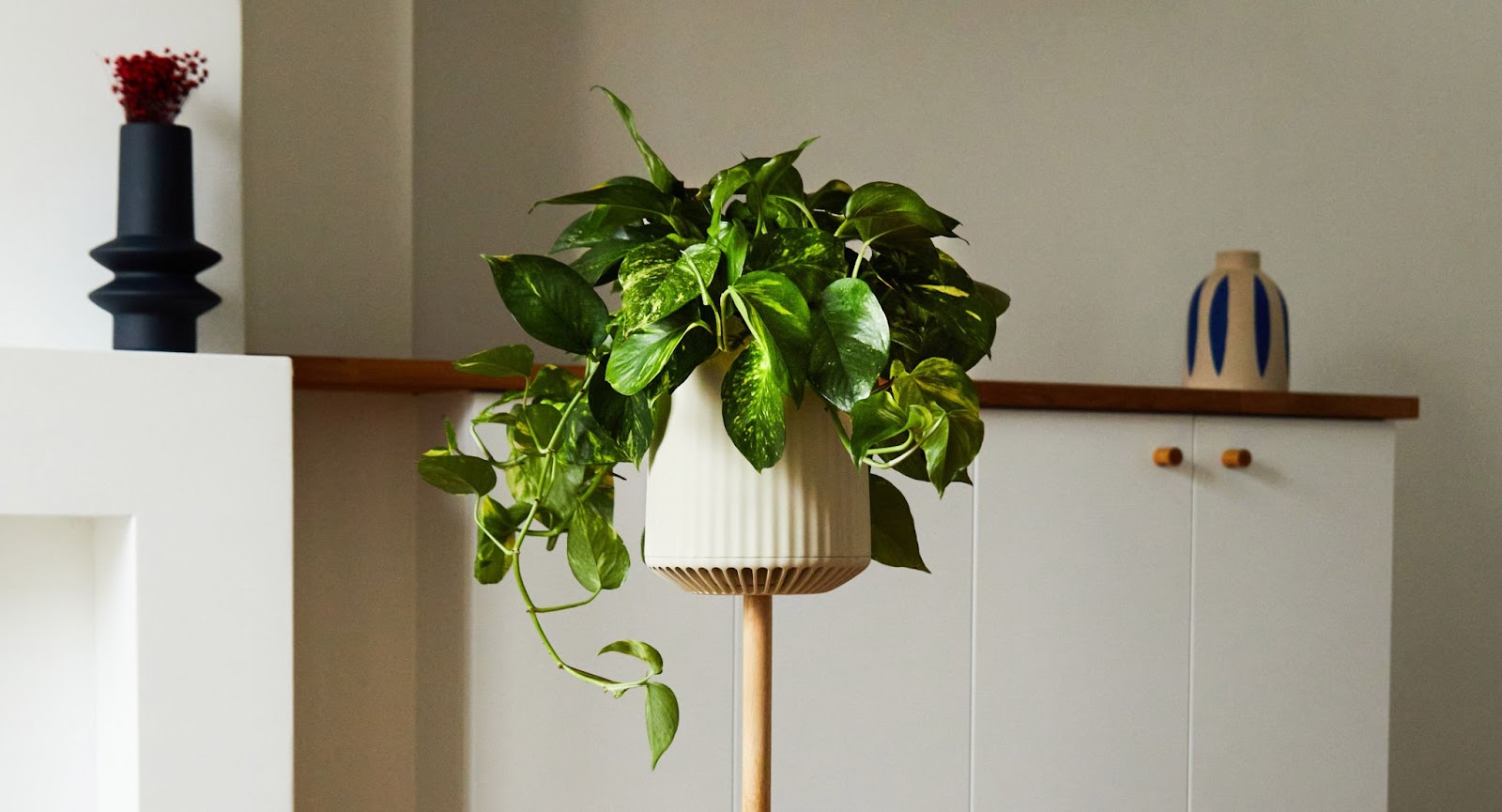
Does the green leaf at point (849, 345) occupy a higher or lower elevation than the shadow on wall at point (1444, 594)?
higher

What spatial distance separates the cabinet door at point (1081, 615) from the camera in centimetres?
200

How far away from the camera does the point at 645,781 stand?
5.97 ft

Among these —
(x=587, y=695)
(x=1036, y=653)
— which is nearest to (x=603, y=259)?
(x=587, y=695)

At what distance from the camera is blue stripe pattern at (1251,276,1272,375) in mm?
2371

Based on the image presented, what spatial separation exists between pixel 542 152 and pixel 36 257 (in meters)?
0.90

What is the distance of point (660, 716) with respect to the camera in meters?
0.88

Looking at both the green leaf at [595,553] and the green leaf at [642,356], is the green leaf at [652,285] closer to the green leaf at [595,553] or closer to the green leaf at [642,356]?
the green leaf at [642,356]

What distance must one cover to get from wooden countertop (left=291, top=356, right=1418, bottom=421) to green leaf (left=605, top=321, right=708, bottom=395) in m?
0.87

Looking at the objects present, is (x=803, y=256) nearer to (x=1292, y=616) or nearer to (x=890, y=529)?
(x=890, y=529)

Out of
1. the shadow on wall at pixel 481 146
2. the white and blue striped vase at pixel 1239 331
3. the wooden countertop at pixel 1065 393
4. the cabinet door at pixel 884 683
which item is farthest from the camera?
the white and blue striped vase at pixel 1239 331

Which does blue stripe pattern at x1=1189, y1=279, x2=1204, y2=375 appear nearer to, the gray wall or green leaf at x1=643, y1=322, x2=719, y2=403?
the gray wall

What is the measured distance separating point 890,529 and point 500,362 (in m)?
0.29

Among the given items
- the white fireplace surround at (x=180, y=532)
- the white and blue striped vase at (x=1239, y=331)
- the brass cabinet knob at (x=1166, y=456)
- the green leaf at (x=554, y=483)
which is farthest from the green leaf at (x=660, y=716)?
the white and blue striped vase at (x=1239, y=331)

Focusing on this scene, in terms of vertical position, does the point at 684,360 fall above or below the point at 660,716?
above
